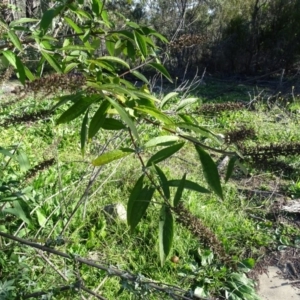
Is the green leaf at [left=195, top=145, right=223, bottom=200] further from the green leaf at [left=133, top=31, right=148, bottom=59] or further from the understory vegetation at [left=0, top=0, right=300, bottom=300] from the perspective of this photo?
the green leaf at [left=133, top=31, right=148, bottom=59]

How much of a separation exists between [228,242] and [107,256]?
3.37ft

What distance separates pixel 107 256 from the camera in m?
2.85

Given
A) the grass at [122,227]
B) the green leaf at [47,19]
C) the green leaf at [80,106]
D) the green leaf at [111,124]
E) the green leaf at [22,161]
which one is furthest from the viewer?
the grass at [122,227]

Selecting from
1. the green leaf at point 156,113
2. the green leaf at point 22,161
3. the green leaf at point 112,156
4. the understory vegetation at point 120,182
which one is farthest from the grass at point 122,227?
the green leaf at point 156,113

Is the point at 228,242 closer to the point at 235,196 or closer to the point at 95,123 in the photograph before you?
the point at 235,196

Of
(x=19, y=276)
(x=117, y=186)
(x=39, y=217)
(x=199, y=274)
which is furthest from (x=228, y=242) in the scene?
(x=19, y=276)

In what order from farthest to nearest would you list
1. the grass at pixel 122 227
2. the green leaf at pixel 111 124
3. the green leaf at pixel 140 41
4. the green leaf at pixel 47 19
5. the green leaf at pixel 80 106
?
the grass at pixel 122 227, the green leaf at pixel 140 41, the green leaf at pixel 47 19, the green leaf at pixel 111 124, the green leaf at pixel 80 106

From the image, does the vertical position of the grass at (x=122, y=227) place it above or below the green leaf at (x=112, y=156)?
below

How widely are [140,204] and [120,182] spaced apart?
2912mm

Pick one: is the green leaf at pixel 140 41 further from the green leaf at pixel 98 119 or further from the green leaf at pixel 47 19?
the green leaf at pixel 98 119

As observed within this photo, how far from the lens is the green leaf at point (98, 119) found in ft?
2.77

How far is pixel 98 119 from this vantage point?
857 mm

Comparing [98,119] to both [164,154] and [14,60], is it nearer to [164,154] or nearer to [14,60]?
[164,154]

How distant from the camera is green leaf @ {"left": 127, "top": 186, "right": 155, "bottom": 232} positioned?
2.94ft
